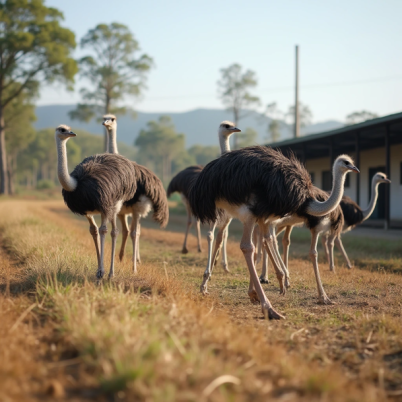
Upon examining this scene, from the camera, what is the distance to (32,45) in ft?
110

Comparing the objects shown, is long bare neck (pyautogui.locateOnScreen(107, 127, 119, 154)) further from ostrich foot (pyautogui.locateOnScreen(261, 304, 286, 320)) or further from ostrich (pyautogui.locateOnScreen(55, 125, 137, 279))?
ostrich foot (pyautogui.locateOnScreen(261, 304, 286, 320))

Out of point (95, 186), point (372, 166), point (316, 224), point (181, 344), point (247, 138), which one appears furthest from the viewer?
point (247, 138)

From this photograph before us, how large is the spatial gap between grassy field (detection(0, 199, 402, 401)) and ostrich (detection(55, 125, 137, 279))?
690 millimetres

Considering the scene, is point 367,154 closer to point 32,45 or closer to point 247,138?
point 32,45

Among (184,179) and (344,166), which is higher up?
(344,166)

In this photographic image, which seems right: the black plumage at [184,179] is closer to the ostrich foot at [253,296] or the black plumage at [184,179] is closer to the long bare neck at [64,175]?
the long bare neck at [64,175]

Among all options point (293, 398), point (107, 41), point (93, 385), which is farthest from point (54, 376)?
point (107, 41)

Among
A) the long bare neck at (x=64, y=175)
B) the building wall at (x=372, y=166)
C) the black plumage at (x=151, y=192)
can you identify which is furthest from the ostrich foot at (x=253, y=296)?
the building wall at (x=372, y=166)

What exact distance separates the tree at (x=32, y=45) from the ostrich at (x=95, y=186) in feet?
96.0

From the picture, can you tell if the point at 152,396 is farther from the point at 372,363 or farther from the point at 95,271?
the point at 95,271

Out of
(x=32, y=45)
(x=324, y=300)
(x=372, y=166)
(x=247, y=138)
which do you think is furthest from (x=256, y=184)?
(x=247, y=138)

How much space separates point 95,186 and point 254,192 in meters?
2.09

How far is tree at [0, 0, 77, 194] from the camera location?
32781 millimetres

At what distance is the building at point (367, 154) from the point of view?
1657 cm
